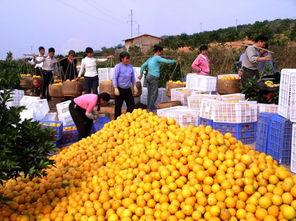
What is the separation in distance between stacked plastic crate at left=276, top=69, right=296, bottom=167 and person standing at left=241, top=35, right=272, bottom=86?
277 cm

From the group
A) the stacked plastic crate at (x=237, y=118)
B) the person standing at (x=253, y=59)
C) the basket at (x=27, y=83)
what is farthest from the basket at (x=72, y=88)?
the stacked plastic crate at (x=237, y=118)

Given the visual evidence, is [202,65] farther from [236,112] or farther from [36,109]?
[36,109]

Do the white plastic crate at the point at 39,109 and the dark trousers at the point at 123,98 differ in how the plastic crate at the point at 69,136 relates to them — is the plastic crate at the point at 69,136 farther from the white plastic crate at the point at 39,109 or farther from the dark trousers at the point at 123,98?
the dark trousers at the point at 123,98

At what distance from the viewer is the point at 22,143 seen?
351 centimetres

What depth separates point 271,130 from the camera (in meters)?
5.97

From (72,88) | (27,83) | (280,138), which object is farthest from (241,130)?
(27,83)

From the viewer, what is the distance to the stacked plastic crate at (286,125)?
5328mm

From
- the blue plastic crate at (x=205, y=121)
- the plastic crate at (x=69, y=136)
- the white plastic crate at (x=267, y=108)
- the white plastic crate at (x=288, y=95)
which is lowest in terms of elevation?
the plastic crate at (x=69, y=136)

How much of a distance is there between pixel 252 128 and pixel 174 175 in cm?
365

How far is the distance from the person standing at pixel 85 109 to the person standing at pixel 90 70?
11.6 ft

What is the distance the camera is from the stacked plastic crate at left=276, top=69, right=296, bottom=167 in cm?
533

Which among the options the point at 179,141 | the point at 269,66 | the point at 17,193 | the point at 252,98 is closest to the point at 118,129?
the point at 179,141

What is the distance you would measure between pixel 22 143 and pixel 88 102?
3.37 metres

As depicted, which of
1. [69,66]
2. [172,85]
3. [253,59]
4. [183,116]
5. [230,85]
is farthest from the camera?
[69,66]
